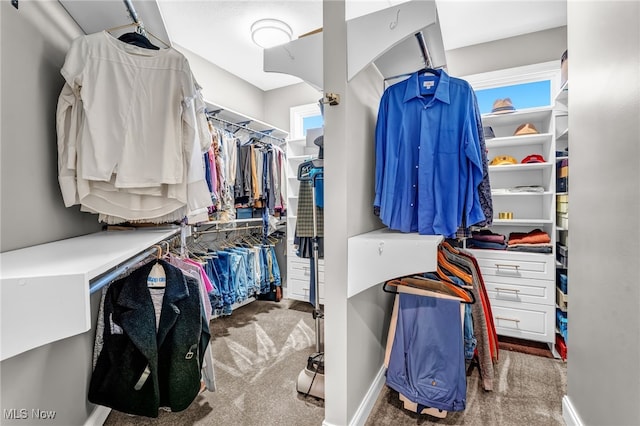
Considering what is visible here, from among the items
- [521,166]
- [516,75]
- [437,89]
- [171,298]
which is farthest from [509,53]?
[171,298]

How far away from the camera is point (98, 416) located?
5.16 feet

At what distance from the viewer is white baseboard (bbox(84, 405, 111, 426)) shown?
1.50 m

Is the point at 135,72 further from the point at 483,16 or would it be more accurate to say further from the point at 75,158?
the point at 483,16

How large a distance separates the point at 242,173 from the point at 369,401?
2.36 meters

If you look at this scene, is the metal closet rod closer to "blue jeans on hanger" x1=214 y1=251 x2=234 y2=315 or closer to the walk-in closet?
the walk-in closet

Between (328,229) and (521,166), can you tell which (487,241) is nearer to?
(521,166)

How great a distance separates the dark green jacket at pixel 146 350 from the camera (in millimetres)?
1372

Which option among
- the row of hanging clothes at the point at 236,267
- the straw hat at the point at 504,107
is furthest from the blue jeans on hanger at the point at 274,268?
the straw hat at the point at 504,107

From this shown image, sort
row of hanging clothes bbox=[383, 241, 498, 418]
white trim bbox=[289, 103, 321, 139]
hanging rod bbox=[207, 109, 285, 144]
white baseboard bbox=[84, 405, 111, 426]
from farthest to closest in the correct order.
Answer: white trim bbox=[289, 103, 321, 139] < hanging rod bbox=[207, 109, 285, 144] < row of hanging clothes bbox=[383, 241, 498, 418] < white baseboard bbox=[84, 405, 111, 426]

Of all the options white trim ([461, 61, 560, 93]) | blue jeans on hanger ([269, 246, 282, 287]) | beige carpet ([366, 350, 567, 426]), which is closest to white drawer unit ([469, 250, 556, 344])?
beige carpet ([366, 350, 567, 426])

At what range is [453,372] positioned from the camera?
1643 millimetres

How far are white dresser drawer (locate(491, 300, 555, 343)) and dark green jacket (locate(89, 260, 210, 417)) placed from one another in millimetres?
2387

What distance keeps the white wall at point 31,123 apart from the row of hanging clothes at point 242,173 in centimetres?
118

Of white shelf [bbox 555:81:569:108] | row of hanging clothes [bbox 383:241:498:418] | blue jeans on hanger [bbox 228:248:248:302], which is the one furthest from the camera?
blue jeans on hanger [bbox 228:248:248:302]
